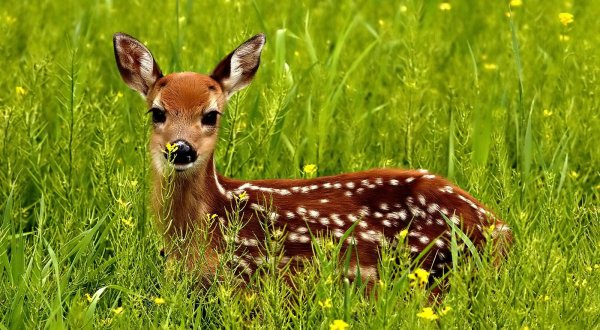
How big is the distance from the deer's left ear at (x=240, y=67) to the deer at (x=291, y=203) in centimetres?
4

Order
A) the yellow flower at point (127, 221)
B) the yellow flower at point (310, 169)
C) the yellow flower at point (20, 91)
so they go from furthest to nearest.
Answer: the yellow flower at point (20, 91), the yellow flower at point (310, 169), the yellow flower at point (127, 221)

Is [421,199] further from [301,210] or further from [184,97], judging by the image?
[184,97]

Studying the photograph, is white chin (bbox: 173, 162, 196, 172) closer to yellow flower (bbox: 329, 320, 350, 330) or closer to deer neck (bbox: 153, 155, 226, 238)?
deer neck (bbox: 153, 155, 226, 238)

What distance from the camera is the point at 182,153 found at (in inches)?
206

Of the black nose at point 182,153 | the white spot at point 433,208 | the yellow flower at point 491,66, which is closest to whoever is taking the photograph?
the black nose at point 182,153

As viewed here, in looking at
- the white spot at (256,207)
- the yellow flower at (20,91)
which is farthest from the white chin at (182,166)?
the yellow flower at (20,91)

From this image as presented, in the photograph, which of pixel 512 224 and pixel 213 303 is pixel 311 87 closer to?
pixel 512 224

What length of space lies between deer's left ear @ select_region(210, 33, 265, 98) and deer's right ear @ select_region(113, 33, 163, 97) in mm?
280

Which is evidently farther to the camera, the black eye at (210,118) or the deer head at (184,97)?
the black eye at (210,118)

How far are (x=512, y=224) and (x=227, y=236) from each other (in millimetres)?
1309

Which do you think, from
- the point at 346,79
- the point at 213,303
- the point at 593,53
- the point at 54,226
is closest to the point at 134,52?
the point at 54,226

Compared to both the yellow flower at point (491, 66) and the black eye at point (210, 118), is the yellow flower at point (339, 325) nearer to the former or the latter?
the black eye at point (210, 118)

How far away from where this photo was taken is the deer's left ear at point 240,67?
224 inches

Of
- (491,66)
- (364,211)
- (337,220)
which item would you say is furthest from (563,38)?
(337,220)
